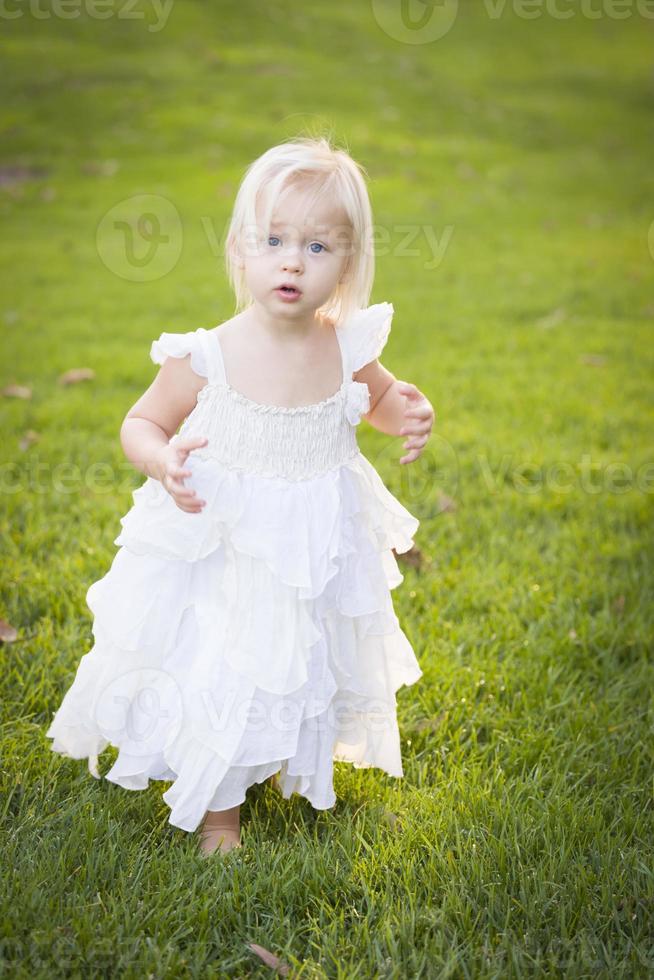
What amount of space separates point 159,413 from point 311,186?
617 mm

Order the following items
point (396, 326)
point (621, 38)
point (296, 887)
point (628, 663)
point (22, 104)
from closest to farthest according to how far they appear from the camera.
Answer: point (296, 887) < point (628, 663) < point (396, 326) < point (22, 104) < point (621, 38)

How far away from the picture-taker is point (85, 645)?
283 centimetres

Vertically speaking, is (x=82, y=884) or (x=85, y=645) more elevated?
(x=82, y=884)

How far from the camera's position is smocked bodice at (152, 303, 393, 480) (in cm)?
205

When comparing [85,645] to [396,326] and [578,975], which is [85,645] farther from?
[396,326]

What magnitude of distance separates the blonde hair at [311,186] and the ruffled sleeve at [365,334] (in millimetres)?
113

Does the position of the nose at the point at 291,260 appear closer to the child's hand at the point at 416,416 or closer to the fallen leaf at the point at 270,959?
the child's hand at the point at 416,416

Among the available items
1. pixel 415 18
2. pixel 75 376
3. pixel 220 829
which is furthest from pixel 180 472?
pixel 415 18

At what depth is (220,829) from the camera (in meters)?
2.19

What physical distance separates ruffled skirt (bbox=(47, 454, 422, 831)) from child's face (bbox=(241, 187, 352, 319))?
1.34 feet

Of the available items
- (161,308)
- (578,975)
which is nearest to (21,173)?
(161,308)

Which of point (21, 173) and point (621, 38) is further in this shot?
point (621, 38)

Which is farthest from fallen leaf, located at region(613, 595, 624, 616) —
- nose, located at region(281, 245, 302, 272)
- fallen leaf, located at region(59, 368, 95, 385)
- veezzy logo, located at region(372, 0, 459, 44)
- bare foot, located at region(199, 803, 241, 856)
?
veezzy logo, located at region(372, 0, 459, 44)

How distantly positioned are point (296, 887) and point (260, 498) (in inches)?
34.4
